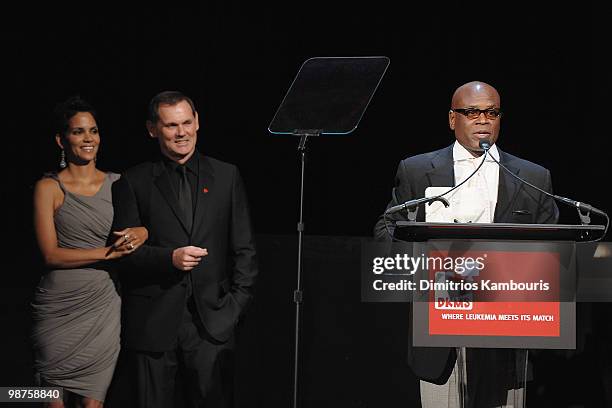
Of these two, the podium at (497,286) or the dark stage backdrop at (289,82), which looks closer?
the podium at (497,286)

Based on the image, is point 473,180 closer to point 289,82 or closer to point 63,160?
point 289,82

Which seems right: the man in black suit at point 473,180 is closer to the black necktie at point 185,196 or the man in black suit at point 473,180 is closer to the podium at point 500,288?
the podium at point 500,288

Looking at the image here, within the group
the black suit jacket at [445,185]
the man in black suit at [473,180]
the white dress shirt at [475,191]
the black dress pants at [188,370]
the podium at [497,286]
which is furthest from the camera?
the black dress pants at [188,370]

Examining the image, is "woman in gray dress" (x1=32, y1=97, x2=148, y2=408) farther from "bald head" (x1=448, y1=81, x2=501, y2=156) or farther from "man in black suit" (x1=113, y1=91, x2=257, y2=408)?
"bald head" (x1=448, y1=81, x2=501, y2=156)

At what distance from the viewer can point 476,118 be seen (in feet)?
12.2

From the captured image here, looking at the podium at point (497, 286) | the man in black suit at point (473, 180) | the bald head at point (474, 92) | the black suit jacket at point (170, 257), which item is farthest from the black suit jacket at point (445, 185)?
the black suit jacket at point (170, 257)

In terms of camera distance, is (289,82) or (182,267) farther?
(289,82)

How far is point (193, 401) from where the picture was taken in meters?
3.80

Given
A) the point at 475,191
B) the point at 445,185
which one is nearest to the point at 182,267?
the point at 445,185

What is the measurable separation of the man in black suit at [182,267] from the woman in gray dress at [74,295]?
0.19 metres

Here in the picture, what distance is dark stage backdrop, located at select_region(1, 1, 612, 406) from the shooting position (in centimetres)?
453

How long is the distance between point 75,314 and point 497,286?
1.99 metres

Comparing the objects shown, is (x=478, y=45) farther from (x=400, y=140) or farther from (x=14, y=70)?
(x=14, y=70)

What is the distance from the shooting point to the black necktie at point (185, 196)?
3.90 m
